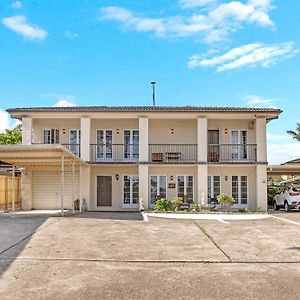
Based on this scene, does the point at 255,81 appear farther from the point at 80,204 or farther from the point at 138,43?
the point at 80,204

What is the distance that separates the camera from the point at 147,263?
7344mm

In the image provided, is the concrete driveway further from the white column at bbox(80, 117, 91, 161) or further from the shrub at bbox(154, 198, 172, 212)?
the white column at bbox(80, 117, 91, 161)

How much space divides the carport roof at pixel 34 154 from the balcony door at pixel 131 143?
11.1 ft

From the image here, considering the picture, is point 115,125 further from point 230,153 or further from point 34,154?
point 230,153

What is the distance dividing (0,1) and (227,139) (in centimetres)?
1507

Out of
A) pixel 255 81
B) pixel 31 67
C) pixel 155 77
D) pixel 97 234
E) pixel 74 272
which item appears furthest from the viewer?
pixel 155 77

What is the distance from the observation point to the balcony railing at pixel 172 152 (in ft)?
71.3

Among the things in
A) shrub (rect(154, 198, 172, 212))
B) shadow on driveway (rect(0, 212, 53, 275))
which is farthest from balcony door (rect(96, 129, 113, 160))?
shadow on driveway (rect(0, 212, 53, 275))

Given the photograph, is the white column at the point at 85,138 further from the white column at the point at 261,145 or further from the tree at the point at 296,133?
the tree at the point at 296,133

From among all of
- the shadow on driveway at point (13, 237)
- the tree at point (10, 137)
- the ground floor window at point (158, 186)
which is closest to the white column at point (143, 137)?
the ground floor window at point (158, 186)

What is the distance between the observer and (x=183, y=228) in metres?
12.3

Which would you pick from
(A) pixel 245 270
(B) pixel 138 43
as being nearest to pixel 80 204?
(B) pixel 138 43

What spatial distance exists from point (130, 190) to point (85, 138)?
4.02 metres

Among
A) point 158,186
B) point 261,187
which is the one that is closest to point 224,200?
point 261,187
